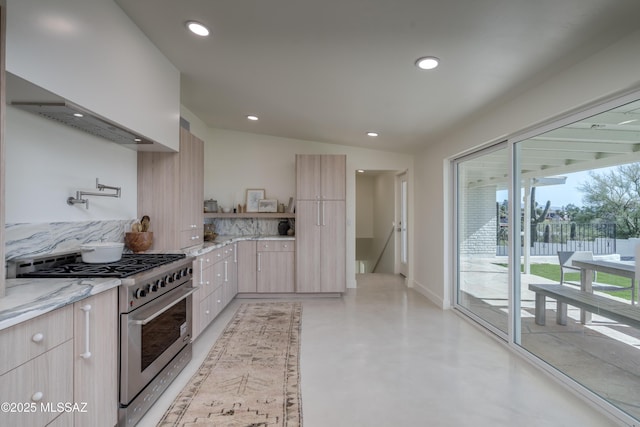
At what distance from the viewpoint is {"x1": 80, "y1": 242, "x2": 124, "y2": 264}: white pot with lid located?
210 cm

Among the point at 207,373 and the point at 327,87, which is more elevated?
the point at 327,87

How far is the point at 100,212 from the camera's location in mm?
2561

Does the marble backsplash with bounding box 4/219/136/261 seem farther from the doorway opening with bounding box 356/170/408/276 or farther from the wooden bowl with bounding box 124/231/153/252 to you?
the doorway opening with bounding box 356/170/408/276

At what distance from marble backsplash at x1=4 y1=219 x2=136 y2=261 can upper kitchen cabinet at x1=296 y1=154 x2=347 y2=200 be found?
2.63 meters

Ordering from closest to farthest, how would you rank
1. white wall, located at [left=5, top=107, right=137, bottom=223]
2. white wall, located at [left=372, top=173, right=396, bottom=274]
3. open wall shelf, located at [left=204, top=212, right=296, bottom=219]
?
white wall, located at [left=5, top=107, right=137, bottom=223]
open wall shelf, located at [left=204, top=212, right=296, bottom=219]
white wall, located at [left=372, top=173, right=396, bottom=274]

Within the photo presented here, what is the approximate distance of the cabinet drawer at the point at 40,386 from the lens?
1142 millimetres

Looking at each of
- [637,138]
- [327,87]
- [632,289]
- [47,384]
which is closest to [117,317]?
[47,384]

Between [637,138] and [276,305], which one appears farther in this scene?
[276,305]

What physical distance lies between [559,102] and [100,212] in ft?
12.0

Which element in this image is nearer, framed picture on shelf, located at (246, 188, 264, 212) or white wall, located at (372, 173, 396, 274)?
framed picture on shelf, located at (246, 188, 264, 212)

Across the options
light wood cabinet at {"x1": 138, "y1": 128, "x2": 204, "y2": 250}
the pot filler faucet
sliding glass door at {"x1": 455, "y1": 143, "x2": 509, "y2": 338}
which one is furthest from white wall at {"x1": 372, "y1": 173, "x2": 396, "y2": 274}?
the pot filler faucet

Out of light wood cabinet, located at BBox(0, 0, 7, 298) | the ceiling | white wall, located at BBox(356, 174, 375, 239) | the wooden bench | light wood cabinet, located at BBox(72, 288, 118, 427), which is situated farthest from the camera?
white wall, located at BBox(356, 174, 375, 239)

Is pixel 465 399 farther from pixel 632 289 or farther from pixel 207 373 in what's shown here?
pixel 207 373

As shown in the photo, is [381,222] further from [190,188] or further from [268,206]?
[190,188]
